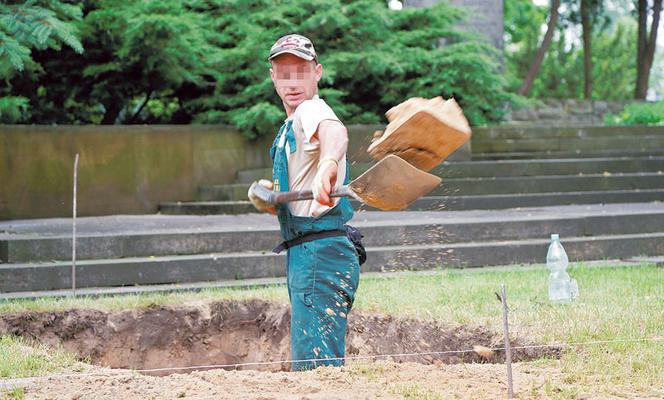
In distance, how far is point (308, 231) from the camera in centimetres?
514

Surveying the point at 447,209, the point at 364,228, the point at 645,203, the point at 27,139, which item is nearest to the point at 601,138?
the point at 645,203

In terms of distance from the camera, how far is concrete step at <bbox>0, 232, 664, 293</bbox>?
9.56 metres

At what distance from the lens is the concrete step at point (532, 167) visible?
13969mm

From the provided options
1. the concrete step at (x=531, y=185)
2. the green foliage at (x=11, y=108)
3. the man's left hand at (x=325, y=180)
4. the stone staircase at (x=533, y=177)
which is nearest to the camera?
the man's left hand at (x=325, y=180)

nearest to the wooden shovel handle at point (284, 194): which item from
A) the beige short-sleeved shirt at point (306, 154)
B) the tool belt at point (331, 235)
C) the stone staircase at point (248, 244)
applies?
the beige short-sleeved shirt at point (306, 154)

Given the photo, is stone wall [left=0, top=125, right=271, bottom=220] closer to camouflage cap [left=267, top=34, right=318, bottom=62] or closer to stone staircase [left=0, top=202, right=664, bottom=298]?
stone staircase [left=0, top=202, right=664, bottom=298]

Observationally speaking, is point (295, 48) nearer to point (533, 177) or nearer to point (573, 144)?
point (533, 177)

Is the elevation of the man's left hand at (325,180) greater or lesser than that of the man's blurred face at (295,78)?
lesser

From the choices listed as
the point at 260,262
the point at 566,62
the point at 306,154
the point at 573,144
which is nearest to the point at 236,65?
the point at 260,262

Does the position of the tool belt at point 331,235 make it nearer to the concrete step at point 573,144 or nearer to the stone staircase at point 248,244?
the stone staircase at point 248,244

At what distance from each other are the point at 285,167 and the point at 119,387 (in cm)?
138

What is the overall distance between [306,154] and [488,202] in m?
8.67

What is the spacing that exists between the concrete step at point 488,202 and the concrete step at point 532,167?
0.69 metres

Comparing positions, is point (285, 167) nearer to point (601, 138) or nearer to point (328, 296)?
point (328, 296)
